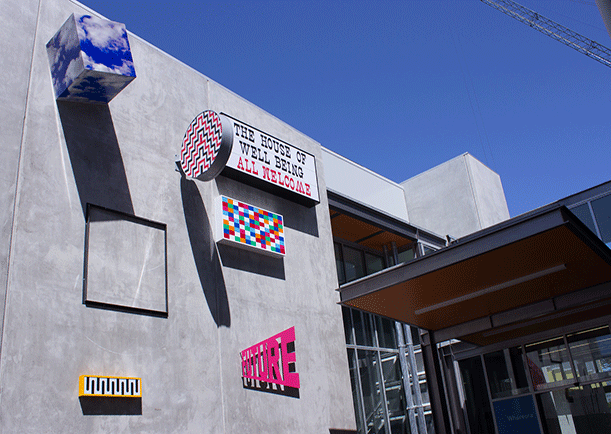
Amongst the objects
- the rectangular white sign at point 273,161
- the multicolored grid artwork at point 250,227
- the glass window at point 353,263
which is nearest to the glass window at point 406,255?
the glass window at point 353,263

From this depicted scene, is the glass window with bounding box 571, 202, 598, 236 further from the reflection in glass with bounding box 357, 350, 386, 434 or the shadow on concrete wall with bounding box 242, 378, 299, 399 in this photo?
the shadow on concrete wall with bounding box 242, 378, 299, 399

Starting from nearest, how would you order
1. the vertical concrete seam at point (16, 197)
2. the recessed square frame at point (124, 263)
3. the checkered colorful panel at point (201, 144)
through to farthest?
the vertical concrete seam at point (16, 197)
the recessed square frame at point (124, 263)
the checkered colorful panel at point (201, 144)

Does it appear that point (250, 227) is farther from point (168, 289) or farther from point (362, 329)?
point (362, 329)

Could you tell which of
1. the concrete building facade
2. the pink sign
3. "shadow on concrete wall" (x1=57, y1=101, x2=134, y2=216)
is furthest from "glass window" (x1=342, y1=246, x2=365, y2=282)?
"shadow on concrete wall" (x1=57, y1=101, x2=134, y2=216)

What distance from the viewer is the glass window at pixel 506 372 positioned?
13305mm

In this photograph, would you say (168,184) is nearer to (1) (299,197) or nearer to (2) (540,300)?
(1) (299,197)

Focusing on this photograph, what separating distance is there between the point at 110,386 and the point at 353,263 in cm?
1127

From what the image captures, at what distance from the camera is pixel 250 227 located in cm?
1291

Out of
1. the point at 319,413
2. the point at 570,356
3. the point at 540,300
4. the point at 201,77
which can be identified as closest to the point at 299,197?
the point at 201,77

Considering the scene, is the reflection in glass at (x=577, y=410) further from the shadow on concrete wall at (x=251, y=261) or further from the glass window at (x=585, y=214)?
the glass window at (x=585, y=214)

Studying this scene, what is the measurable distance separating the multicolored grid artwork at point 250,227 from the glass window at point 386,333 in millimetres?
6266

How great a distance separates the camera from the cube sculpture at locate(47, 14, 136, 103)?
9633 millimetres

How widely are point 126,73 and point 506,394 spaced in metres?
11.0

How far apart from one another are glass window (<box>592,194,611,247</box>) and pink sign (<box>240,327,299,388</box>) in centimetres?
1206
